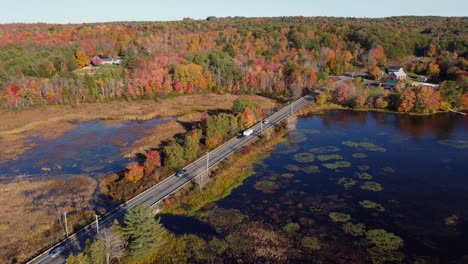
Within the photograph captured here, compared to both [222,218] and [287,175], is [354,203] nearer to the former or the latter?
[287,175]

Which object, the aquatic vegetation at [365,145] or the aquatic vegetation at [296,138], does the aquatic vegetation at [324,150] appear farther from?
the aquatic vegetation at [296,138]

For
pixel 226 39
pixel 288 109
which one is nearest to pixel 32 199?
pixel 288 109

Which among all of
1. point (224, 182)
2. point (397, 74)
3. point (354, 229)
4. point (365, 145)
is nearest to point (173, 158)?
point (224, 182)

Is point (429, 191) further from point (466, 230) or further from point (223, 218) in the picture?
point (223, 218)

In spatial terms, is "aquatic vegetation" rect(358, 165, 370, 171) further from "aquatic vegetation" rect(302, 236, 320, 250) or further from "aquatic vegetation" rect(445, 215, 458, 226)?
"aquatic vegetation" rect(302, 236, 320, 250)

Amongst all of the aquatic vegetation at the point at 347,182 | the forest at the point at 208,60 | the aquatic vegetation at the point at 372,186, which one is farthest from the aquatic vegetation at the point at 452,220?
the forest at the point at 208,60
